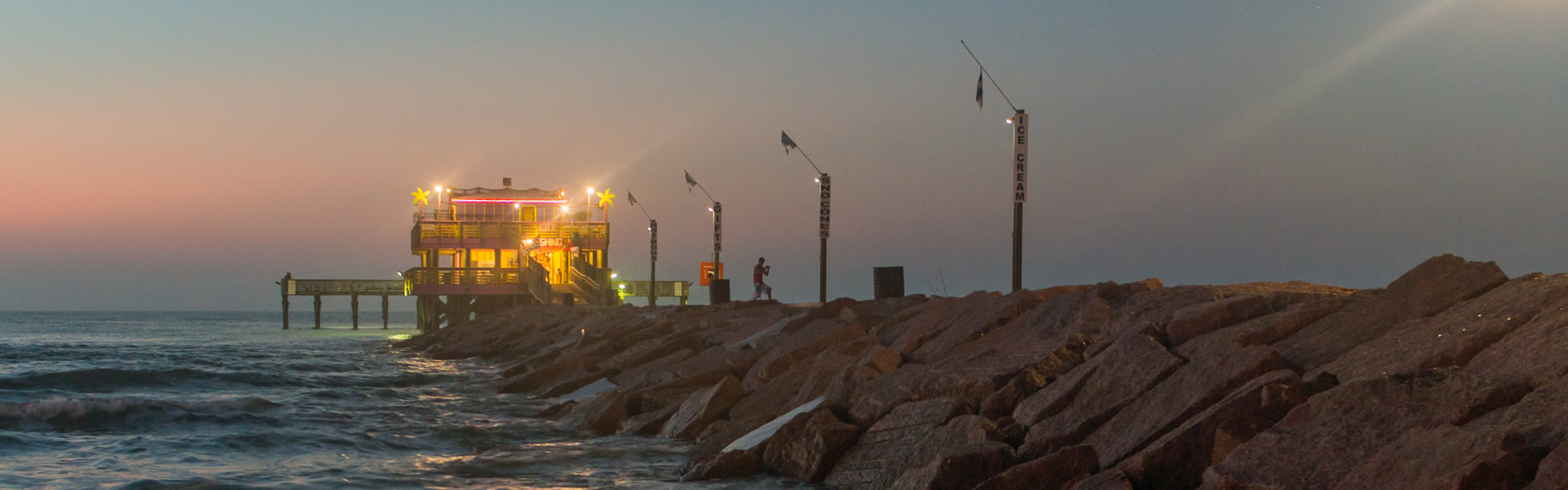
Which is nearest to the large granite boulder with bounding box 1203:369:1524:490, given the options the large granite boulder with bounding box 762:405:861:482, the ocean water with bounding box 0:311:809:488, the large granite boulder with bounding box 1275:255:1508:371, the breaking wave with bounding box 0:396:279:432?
the large granite boulder with bounding box 1275:255:1508:371

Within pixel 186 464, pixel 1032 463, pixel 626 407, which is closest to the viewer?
pixel 1032 463

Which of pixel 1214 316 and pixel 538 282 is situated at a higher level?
pixel 538 282

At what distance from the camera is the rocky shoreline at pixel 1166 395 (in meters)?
4.95

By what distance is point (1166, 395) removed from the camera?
6.41 m

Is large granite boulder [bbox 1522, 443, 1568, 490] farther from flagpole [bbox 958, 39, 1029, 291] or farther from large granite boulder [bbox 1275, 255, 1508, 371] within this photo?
flagpole [bbox 958, 39, 1029, 291]

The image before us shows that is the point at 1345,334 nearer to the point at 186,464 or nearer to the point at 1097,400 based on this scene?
the point at 1097,400

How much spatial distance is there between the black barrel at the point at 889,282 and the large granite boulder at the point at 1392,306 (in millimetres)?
11133

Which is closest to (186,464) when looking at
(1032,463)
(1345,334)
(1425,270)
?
(1032,463)

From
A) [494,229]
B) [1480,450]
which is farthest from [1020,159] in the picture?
[494,229]

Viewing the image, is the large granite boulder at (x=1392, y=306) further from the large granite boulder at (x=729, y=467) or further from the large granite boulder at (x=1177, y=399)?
the large granite boulder at (x=729, y=467)

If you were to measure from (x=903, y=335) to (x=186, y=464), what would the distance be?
21.4ft

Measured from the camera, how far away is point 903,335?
11.2 m

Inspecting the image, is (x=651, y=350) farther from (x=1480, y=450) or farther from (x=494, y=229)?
(x=494, y=229)

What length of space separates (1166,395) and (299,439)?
8.66 m
